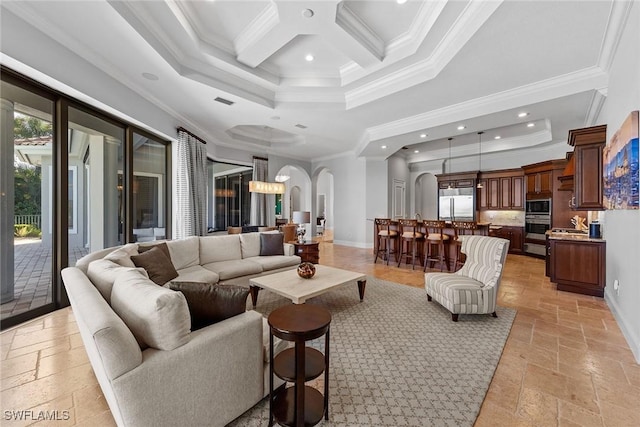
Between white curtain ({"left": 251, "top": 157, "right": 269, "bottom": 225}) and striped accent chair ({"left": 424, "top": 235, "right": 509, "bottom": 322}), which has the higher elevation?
white curtain ({"left": 251, "top": 157, "right": 269, "bottom": 225})

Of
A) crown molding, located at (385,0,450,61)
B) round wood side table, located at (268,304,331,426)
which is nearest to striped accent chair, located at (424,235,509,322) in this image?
round wood side table, located at (268,304,331,426)

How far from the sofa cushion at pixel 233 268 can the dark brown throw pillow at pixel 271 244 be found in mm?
508

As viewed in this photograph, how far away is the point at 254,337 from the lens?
5.19 ft

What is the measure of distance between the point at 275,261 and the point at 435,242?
347 centimetres

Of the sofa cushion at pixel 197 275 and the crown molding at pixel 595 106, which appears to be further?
the crown molding at pixel 595 106

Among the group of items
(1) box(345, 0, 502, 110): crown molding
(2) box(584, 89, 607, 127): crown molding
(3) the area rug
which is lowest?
(3) the area rug

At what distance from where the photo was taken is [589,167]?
11.5ft

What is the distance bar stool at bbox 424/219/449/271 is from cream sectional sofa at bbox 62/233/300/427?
428 cm

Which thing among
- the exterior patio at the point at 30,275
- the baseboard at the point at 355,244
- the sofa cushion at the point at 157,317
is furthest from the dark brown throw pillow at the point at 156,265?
the baseboard at the point at 355,244

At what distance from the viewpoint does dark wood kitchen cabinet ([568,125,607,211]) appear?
3.41m

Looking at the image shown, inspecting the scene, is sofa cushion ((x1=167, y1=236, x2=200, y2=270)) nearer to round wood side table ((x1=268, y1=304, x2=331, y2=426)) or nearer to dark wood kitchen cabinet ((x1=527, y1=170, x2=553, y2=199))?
round wood side table ((x1=268, y1=304, x2=331, y2=426))

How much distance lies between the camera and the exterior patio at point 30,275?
295cm

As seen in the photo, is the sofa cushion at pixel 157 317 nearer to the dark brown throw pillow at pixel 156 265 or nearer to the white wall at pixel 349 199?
the dark brown throw pillow at pixel 156 265

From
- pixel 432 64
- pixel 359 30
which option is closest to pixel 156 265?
pixel 359 30
